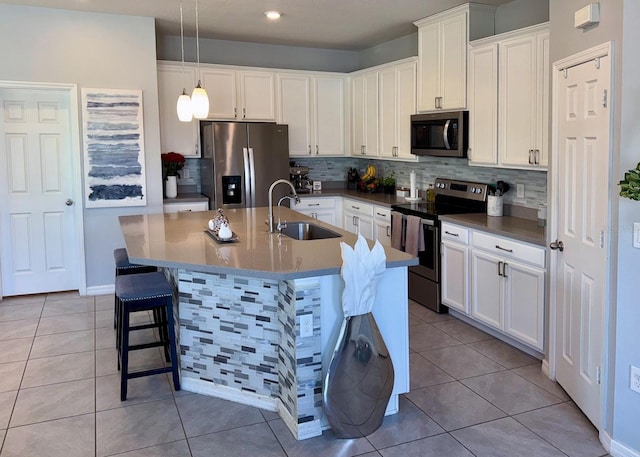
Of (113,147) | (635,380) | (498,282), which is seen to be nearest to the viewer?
(635,380)

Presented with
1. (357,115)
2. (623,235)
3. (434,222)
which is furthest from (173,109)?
(623,235)

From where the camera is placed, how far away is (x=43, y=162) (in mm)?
5441

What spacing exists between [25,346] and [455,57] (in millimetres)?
4216

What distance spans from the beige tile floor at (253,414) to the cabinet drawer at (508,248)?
2.30 feet

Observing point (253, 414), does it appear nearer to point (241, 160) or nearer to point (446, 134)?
point (446, 134)

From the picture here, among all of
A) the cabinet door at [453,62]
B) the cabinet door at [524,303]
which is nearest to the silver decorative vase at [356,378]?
the cabinet door at [524,303]

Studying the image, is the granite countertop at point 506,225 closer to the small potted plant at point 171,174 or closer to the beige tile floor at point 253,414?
the beige tile floor at point 253,414

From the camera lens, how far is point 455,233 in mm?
4539

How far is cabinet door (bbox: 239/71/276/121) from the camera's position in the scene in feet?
20.4

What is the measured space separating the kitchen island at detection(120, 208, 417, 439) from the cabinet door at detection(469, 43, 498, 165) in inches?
67.9

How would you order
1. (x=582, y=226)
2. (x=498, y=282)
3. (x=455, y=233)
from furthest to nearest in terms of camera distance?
(x=455, y=233)
(x=498, y=282)
(x=582, y=226)

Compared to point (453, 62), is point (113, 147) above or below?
below

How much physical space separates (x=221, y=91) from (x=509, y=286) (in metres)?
3.74

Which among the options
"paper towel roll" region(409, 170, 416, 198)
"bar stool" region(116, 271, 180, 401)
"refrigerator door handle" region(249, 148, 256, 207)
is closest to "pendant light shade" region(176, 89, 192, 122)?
"bar stool" region(116, 271, 180, 401)
